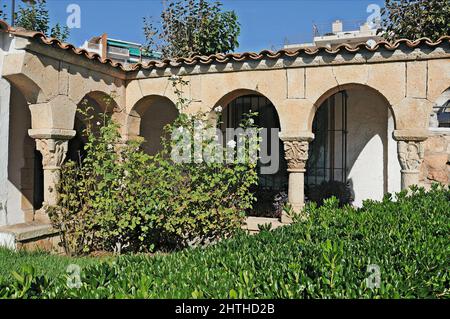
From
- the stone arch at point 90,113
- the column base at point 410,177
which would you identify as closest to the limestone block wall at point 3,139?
the stone arch at point 90,113

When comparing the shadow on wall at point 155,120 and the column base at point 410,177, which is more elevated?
the shadow on wall at point 155,120

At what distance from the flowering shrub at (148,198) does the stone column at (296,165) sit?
0.92 metres

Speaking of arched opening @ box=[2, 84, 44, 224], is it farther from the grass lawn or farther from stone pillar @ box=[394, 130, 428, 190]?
stone pillar @ box=[394, 130, 428, 190]

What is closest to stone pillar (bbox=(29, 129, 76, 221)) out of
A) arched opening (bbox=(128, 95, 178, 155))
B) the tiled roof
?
the tiled roof

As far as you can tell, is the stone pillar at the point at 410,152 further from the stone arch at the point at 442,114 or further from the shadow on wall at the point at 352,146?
the stone arch at the point at 442,114

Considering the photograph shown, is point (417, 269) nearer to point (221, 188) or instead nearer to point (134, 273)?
point (134, 273)

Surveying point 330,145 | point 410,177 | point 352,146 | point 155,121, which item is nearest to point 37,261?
point 410,177

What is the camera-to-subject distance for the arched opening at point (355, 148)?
791 cm

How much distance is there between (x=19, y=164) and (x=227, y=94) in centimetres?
351

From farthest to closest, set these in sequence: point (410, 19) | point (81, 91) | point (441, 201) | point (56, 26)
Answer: point (56, 26), point (410, 19), point (81, 91), point (441, 201)

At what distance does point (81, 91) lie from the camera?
6164mm

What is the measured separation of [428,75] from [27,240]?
18.7 feet
